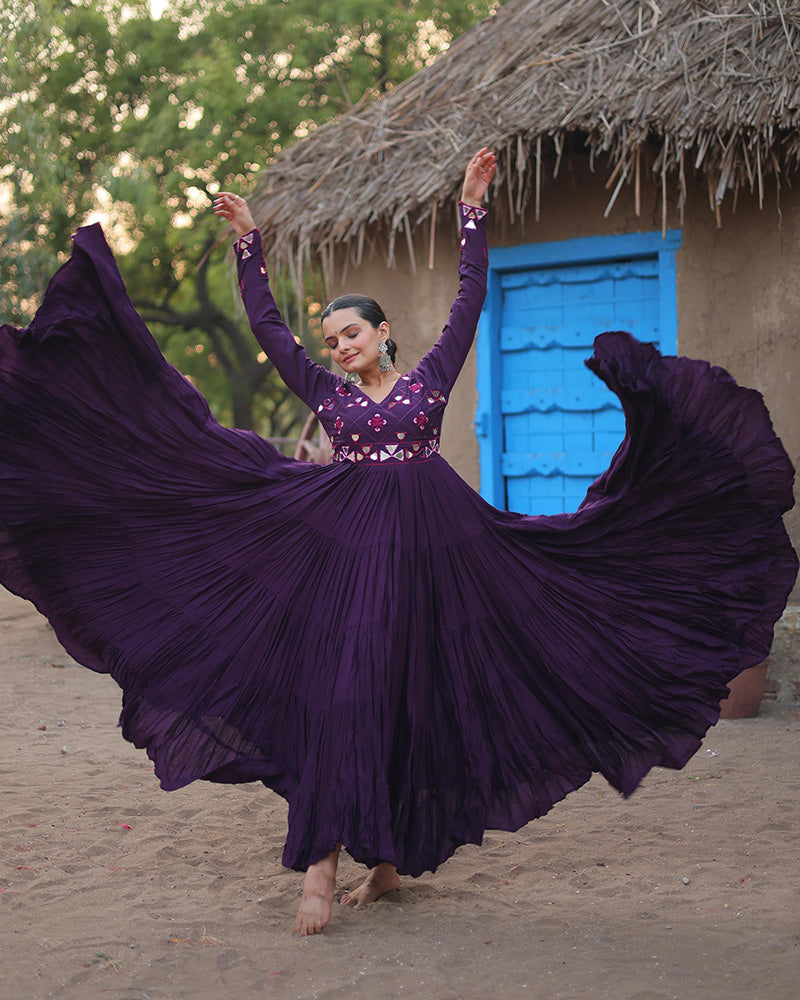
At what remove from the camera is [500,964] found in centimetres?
283

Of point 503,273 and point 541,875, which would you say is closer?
point 541,875

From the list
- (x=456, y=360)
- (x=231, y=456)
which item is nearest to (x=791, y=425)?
(x=456, y=360)

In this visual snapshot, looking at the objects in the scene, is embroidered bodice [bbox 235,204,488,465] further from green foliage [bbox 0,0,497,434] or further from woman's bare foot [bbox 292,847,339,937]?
green foliage [bbox 0,0,497,434]

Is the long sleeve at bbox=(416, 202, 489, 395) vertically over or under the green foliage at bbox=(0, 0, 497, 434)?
under

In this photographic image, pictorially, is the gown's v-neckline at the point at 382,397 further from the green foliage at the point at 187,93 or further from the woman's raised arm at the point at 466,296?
the green foliage at the point at 187,93

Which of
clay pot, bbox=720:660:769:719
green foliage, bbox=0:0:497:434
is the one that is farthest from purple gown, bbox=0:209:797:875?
green foliage, bbox=0:0:497:434

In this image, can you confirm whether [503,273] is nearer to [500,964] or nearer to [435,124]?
[435,124]

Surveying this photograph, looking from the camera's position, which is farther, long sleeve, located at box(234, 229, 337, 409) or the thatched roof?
the thatched roof

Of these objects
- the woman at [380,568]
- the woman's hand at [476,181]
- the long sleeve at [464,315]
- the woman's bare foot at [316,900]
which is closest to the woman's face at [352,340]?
the woman at [380,568]

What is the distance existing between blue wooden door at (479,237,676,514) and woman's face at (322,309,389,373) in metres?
3.59

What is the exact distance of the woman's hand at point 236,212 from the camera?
3.34 m

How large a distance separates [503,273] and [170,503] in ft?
13.9

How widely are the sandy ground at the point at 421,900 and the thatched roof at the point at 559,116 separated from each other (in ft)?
10.5

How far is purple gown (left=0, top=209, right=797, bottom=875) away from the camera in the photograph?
3150mm
